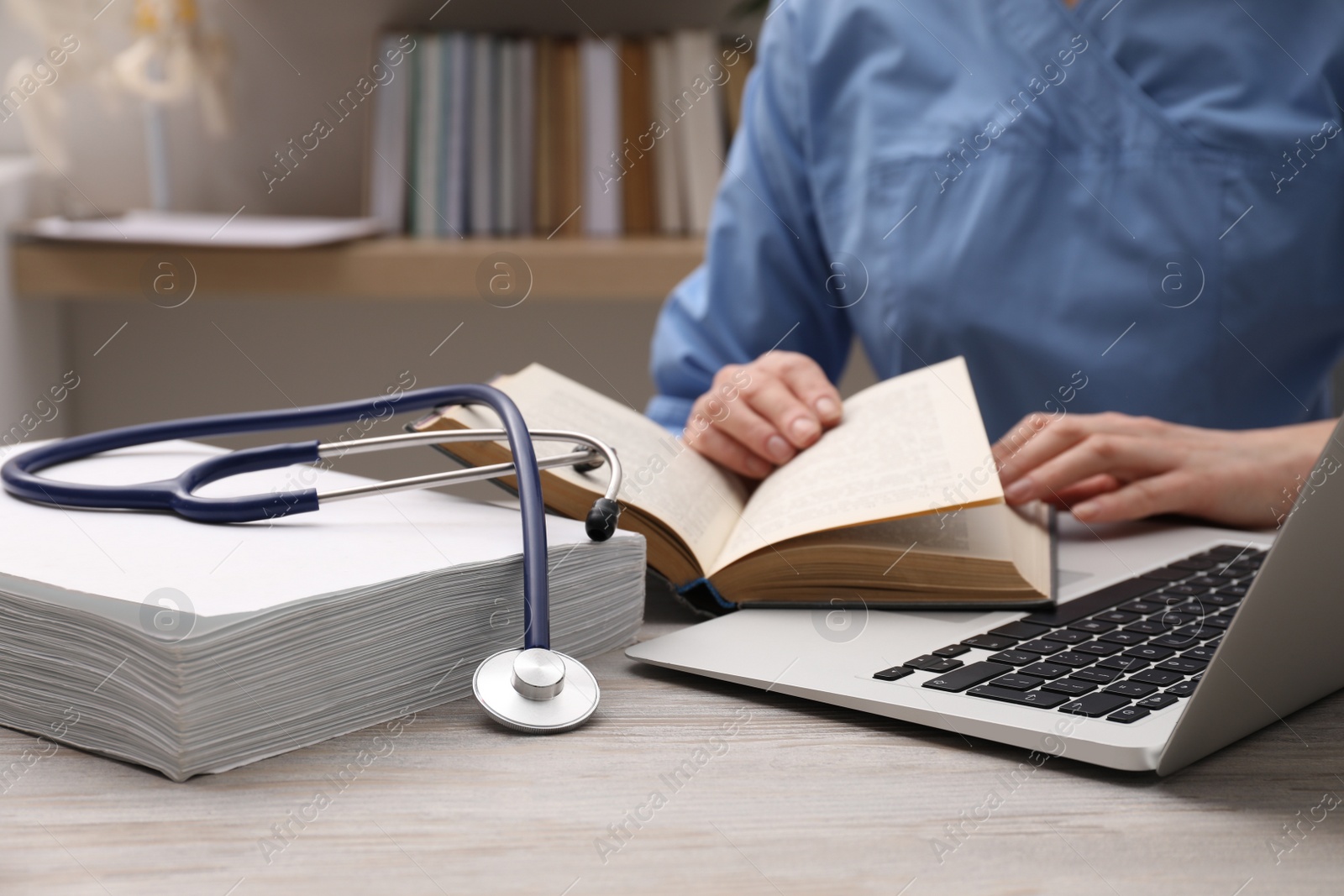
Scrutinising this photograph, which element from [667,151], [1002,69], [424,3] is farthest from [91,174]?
[1002,69]

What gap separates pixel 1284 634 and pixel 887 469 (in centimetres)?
25

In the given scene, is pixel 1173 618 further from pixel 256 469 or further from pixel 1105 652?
pixel 256 469

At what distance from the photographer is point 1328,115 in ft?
2.97

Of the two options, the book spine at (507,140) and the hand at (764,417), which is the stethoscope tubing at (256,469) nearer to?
the hand at (764,417)

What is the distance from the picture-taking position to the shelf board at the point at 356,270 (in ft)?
5.16

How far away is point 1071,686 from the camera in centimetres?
45

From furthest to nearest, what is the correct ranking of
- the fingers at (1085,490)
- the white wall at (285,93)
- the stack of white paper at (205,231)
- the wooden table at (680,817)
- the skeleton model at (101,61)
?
the white wall at (285,93) < the skeleton model at (101,61) < the stack of white paper at (205,231) < the fingers at (1085,490) < the wooden table at (680,817)

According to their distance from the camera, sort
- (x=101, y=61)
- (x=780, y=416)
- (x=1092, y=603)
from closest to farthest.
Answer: (x=1092, y=603), (x=780, y=416), (x=101, y=61)

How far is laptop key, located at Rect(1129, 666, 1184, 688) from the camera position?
461 mm

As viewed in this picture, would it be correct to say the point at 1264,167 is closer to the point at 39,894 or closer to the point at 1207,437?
the point at 1207,437

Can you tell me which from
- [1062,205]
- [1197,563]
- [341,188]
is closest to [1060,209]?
[1062,205]

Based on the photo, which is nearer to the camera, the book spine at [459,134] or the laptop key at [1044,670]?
the laptop key at [1044,670]

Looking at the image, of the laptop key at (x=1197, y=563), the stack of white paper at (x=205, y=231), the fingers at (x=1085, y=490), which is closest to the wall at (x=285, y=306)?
the stack of white paper at (x=205, y=231)

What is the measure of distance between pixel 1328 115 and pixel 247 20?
157 cm
